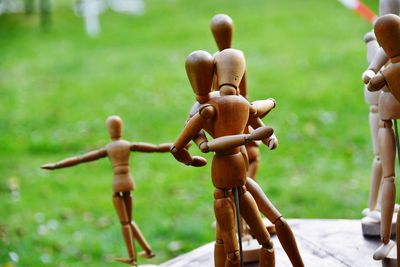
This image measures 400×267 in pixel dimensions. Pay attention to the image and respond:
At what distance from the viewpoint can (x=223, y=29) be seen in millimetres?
2408

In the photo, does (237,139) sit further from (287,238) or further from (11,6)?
(11,6)

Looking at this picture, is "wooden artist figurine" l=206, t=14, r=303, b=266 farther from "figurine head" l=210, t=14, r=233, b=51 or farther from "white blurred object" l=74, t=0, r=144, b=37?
"white blurred object" l=74, t=0, r=144, b=37

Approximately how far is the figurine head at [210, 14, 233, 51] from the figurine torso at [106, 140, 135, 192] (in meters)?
0.49

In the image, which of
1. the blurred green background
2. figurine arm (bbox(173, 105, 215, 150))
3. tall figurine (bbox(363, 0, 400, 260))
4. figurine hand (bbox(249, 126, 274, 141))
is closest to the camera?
figurine hand (bbox(249, 126, 274, 141))

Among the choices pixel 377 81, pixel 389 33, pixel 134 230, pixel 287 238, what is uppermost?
pixel 389 33

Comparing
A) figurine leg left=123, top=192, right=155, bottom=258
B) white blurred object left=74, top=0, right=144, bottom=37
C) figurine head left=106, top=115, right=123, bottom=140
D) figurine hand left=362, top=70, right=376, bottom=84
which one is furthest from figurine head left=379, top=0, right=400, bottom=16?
white blurred object left=74, top=0, right=144, bottom=37

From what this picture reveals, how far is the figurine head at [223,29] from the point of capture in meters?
2.41

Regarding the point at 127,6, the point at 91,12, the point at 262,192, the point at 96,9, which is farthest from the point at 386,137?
the point at 127,6

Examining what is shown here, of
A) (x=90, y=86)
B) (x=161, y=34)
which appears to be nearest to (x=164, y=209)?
(x=90, y=86)

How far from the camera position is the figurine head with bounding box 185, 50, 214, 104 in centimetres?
195

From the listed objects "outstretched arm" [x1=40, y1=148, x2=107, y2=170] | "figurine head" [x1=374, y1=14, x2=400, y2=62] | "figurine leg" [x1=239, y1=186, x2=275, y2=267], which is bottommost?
"figurine leg" [x1=239, y1=186, x2=275, y2=267]

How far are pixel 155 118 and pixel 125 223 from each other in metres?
3.94

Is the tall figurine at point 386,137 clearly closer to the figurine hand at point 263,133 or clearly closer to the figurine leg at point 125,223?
the figurine hand at point 263,133

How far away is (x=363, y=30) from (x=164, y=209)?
4.56 metres
